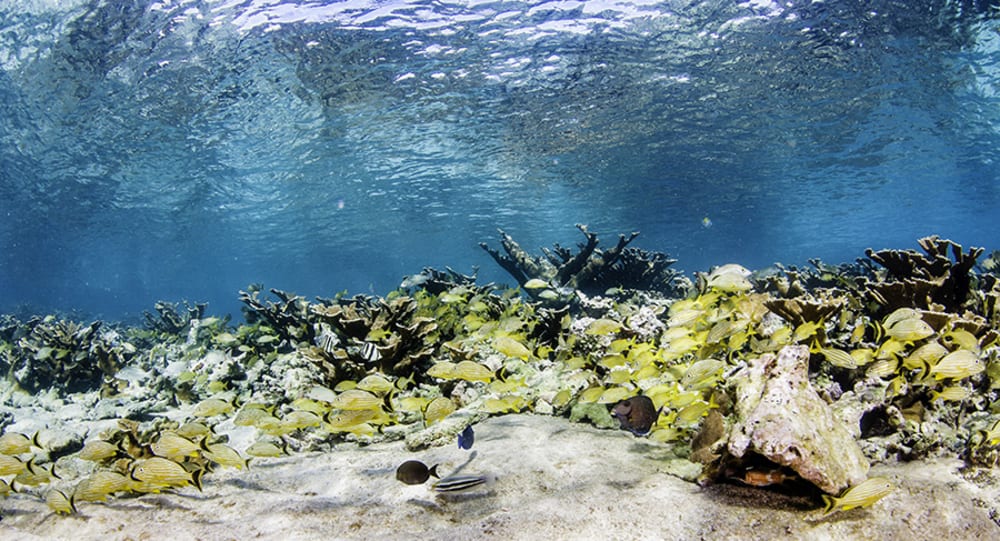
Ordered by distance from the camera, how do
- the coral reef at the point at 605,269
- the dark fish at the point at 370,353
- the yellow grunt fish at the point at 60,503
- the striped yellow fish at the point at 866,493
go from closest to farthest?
the striped yellow fish at the point at 866,493
the yellow grunt fish at the point at 60,503
the dark fish at the point at 370,353
the coral reef at the point at 605,269

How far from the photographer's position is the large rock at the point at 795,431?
233 cm

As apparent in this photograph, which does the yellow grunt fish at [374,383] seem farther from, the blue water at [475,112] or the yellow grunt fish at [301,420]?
the blue water at [475,112]

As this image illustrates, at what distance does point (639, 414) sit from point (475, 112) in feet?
50.6

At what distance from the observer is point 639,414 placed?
380 centimetres

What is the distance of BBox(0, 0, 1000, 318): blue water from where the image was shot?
11.9m

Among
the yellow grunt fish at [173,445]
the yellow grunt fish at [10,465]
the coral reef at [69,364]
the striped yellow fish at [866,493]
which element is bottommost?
the coral reef at [69,364]

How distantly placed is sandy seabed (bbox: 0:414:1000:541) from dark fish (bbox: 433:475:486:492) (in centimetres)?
11

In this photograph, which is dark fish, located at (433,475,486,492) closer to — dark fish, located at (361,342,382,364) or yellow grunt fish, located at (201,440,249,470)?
yellow grunt fish, located at (201,440,249,470)

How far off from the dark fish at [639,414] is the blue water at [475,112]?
35.3 feet

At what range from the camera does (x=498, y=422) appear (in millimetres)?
4227

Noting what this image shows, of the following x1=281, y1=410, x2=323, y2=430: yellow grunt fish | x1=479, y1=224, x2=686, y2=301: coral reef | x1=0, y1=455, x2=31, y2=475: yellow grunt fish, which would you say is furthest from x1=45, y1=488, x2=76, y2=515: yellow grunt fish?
x1=479, y1=224, x2=686, y2=301: coral reef

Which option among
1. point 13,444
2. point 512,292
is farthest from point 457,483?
point 512,292

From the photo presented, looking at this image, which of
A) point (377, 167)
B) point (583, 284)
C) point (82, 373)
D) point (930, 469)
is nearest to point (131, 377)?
point (82, 373)

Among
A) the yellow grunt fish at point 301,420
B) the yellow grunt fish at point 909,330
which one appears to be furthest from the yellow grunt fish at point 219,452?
the yellow grunt fish at point 909,330
